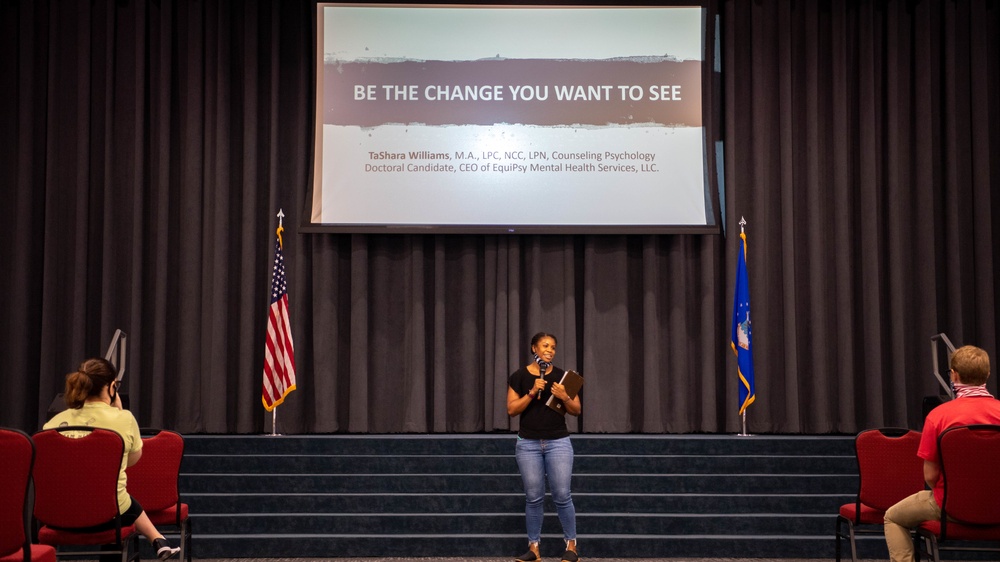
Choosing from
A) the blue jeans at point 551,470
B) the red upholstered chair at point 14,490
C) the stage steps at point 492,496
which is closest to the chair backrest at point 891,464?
the stage steps at point 492,496

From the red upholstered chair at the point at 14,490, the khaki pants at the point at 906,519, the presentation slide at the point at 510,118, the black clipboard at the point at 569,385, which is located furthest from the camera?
the presentation slide at the point at 510,118

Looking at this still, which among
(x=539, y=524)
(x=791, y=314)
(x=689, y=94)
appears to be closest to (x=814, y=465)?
(x=791, y=314)

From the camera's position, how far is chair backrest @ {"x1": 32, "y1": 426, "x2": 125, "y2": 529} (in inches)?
162

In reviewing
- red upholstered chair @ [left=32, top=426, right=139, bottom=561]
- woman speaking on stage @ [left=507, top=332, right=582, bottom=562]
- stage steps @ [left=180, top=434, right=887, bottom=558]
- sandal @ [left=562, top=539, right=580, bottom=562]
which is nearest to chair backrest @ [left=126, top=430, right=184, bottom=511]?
red upholstered chair @ [left=32, top=426, right=139, bottom=561]

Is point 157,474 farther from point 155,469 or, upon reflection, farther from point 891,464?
point 891,464

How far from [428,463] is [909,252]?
560 cm

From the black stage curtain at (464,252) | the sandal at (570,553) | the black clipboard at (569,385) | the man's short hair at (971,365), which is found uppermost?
the black stage curtain at (464,252)

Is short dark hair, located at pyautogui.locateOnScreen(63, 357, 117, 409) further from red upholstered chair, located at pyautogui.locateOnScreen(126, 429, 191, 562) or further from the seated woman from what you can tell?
red upholstered chair, located at pyautogui.locateOnScreen(126, 429, 191, 562)

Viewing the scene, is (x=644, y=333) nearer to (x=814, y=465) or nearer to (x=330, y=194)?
(x=814, y=465)

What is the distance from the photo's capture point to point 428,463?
24.3 ft

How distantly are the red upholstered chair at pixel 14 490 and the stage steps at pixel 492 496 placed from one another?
313 centimetres

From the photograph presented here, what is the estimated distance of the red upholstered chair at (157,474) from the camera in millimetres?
4812

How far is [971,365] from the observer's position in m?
4.07

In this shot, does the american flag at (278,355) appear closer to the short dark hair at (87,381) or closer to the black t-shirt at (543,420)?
the black t-shirt at (543,420)
